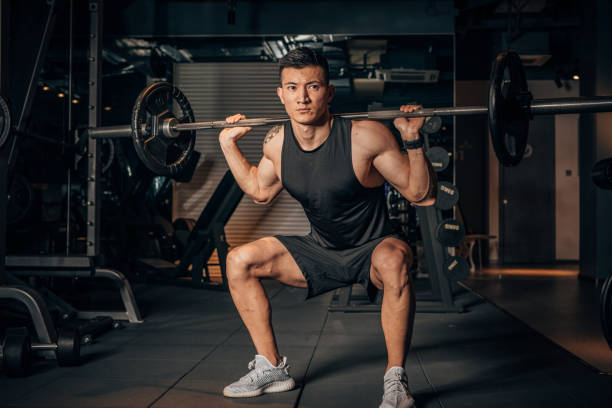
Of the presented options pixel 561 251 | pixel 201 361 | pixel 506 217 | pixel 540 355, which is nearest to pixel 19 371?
pixel 201 361

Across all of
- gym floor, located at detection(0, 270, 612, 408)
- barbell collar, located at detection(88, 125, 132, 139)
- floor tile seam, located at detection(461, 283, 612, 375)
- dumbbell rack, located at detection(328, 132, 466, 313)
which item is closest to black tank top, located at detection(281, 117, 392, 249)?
gym floor, located at detection(0, 270, 612, 408)

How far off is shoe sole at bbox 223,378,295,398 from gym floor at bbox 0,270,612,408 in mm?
31

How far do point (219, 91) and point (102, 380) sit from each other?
3941 mm

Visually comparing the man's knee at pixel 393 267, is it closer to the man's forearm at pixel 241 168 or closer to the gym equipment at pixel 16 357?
the man's forearm at pixel 241 168

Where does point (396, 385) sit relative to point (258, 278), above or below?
below

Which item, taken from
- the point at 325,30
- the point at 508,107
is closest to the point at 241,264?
the point at 508,107

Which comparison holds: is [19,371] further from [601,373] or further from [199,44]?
[199,44]

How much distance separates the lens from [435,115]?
180cm

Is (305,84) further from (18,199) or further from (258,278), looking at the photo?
(18,199)

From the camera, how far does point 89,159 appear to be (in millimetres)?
3008

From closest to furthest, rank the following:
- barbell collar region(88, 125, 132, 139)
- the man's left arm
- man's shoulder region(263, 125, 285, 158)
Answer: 1. the man's left arm
2. man's shoulder region(263, 125, 285, 158)
3. barbell collar region(88, 125, 132, 139)

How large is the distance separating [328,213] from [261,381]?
0.63m

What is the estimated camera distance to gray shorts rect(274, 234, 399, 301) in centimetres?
185

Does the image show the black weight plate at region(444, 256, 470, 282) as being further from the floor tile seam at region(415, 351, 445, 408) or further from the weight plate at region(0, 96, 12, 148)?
the weight plate at region(0, 96, 12, 148)
